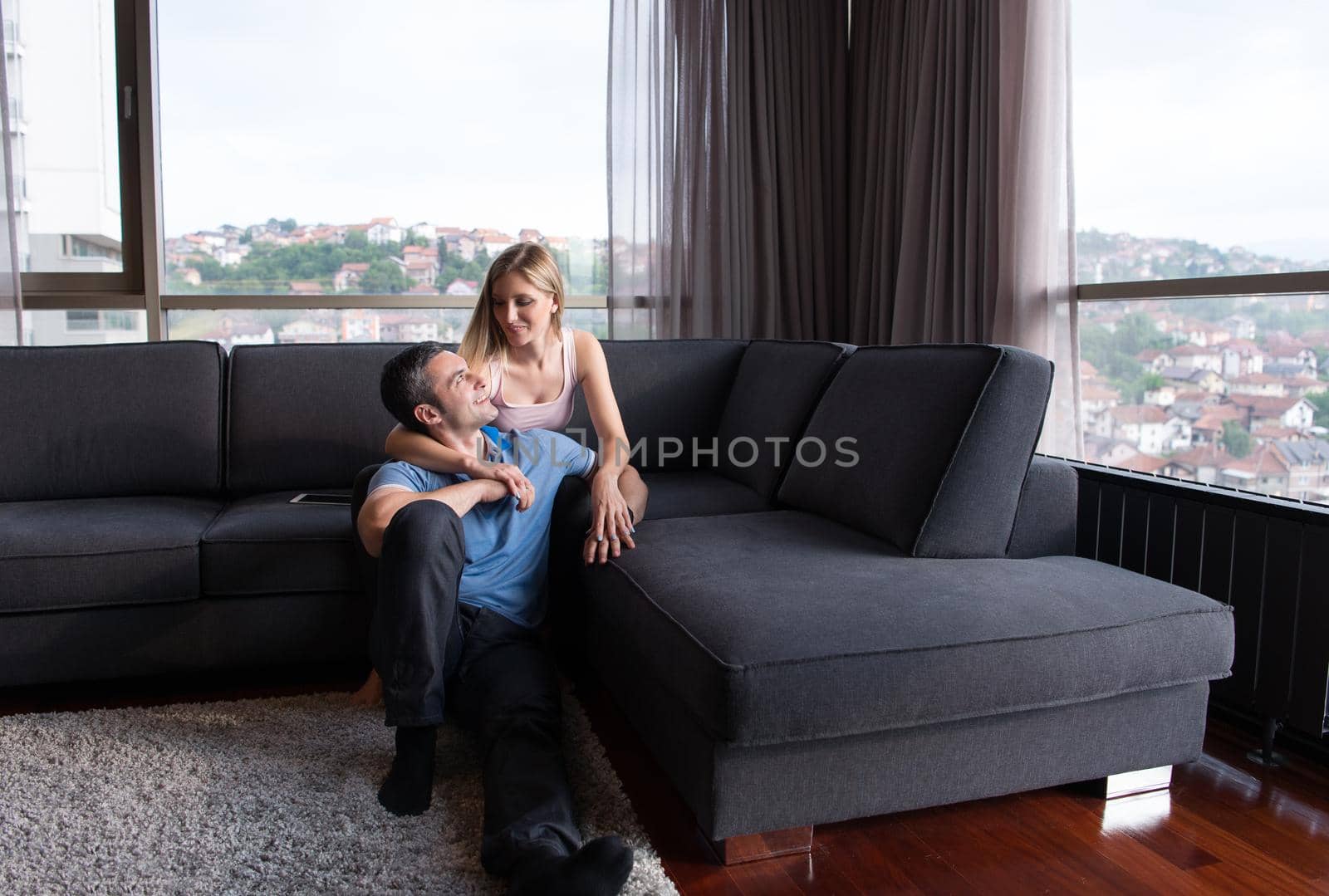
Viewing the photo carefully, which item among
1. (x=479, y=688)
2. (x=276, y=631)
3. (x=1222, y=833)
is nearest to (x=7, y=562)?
(x=276, y=631)

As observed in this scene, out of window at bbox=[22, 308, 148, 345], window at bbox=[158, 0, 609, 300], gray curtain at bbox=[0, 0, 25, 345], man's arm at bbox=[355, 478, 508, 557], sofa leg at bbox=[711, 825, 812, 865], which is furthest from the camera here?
window at bbox=[158, 0, 609, 300]

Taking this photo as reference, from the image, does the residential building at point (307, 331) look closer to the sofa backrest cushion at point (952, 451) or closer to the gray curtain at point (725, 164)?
the gray curtain at point (725, 164)

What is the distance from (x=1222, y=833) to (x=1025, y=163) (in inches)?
74.6

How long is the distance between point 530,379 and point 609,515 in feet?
1.51

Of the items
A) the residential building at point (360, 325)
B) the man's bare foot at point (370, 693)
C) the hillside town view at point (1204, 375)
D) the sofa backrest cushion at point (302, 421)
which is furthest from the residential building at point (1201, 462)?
the residential building at point (360, 325)

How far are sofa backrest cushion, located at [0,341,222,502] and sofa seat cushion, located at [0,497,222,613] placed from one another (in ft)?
1.03

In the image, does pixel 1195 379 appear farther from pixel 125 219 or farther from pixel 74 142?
pixel 74 142

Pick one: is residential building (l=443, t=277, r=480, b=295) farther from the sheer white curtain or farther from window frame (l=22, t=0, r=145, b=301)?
the sheer white curtain

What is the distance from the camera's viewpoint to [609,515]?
210cm

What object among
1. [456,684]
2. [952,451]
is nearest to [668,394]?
[952,451]

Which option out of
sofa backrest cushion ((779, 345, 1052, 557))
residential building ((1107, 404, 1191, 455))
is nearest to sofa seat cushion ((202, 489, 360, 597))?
sofa backrest cushion ((779, 345, 1052, 557))

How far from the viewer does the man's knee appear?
1.71 m

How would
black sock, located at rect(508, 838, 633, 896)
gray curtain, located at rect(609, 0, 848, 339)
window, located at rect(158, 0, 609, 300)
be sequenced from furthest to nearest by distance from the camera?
gray curtain, located at rect(609, 0, 848, 339), window, located at rect(158, 0, 609, 300), black sock, located at rect(508, 838, 633, 896)

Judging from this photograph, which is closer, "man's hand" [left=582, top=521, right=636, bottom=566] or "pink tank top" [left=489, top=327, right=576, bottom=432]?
"man's hand" [left=582, top=521, right=636, bottom=566]
